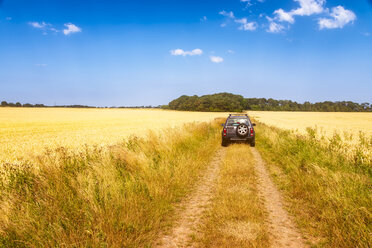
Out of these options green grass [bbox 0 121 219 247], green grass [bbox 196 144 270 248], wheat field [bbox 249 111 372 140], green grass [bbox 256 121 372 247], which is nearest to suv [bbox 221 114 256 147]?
wheat field [bbox 249 111 372 140]

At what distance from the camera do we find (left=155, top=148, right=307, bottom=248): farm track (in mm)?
3082

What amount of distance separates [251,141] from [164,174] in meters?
7.86

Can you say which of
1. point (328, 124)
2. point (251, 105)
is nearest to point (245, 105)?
point (251, 105)

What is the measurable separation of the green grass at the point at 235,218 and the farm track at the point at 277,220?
141mm

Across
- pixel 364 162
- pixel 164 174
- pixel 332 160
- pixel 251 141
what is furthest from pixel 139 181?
pixel 251 141

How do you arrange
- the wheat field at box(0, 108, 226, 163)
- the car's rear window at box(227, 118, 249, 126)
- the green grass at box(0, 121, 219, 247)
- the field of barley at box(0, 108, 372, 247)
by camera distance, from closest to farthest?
the green grass at box(0, 121, 219, 247)
the field of barley at box(0, 108, 372, 247)
the wheat field at box(0, 108, 226, 163)
the car's rear window at box(227, 118, 249, 126)

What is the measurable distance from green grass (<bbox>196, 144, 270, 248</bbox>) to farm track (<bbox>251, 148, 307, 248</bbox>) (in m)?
0.14

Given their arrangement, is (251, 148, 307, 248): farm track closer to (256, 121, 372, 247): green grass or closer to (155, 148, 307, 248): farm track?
(155, 148, 307, 248): farm track

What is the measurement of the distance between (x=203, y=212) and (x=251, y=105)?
150 meters

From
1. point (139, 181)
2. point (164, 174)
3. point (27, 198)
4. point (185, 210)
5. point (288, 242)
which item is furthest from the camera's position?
point (164, 174)

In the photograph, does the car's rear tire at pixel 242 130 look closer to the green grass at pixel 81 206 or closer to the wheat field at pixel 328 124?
the wheat field at pixel 328 124

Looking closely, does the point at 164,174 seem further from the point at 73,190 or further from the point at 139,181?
the point at 73,190

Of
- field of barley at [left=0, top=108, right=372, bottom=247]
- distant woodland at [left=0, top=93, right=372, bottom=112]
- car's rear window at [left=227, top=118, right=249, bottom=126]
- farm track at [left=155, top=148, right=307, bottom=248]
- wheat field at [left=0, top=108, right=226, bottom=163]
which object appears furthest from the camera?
distant woodland at [left=0, top=93, right=372, bottom=112]

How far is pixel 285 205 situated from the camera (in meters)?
4.34
